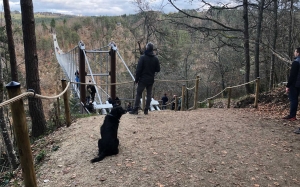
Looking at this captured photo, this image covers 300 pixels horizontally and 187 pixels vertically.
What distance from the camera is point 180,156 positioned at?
4.16 metres

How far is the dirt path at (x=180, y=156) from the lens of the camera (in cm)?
352

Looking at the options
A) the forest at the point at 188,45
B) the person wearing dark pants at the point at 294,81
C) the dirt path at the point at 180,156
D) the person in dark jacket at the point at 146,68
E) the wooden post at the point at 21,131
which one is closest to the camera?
the wooden post at the point at 21,131

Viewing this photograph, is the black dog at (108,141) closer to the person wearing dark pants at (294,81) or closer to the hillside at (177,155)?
the hillside at (177,155)

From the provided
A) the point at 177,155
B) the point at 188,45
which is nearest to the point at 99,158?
the point at 177,155

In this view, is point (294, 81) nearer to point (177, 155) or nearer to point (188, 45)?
point (177, 155)

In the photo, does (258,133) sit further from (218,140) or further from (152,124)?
(152,124)

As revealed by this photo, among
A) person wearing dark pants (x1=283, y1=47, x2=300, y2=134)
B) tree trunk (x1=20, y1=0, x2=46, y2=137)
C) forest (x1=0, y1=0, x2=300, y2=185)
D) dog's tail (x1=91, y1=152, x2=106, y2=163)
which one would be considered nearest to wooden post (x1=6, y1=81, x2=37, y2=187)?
dog's tail (x1=91, y1=152, x2=106, y2=163)

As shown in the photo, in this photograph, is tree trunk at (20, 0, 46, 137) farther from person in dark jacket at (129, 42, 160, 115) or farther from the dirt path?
person in dark jacket at (129, 42, 160, 115)

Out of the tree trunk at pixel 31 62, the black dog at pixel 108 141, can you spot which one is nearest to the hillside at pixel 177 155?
the black dog at pixel 108 141

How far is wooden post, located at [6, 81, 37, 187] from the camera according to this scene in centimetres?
251

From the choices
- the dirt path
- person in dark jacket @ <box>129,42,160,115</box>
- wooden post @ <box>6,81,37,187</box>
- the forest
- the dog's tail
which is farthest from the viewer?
the forest

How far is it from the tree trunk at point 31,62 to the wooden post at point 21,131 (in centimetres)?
434

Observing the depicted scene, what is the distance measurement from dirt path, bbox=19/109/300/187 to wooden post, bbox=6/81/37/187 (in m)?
0.82

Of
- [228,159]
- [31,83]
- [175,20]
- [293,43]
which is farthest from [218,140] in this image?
[175,20]
